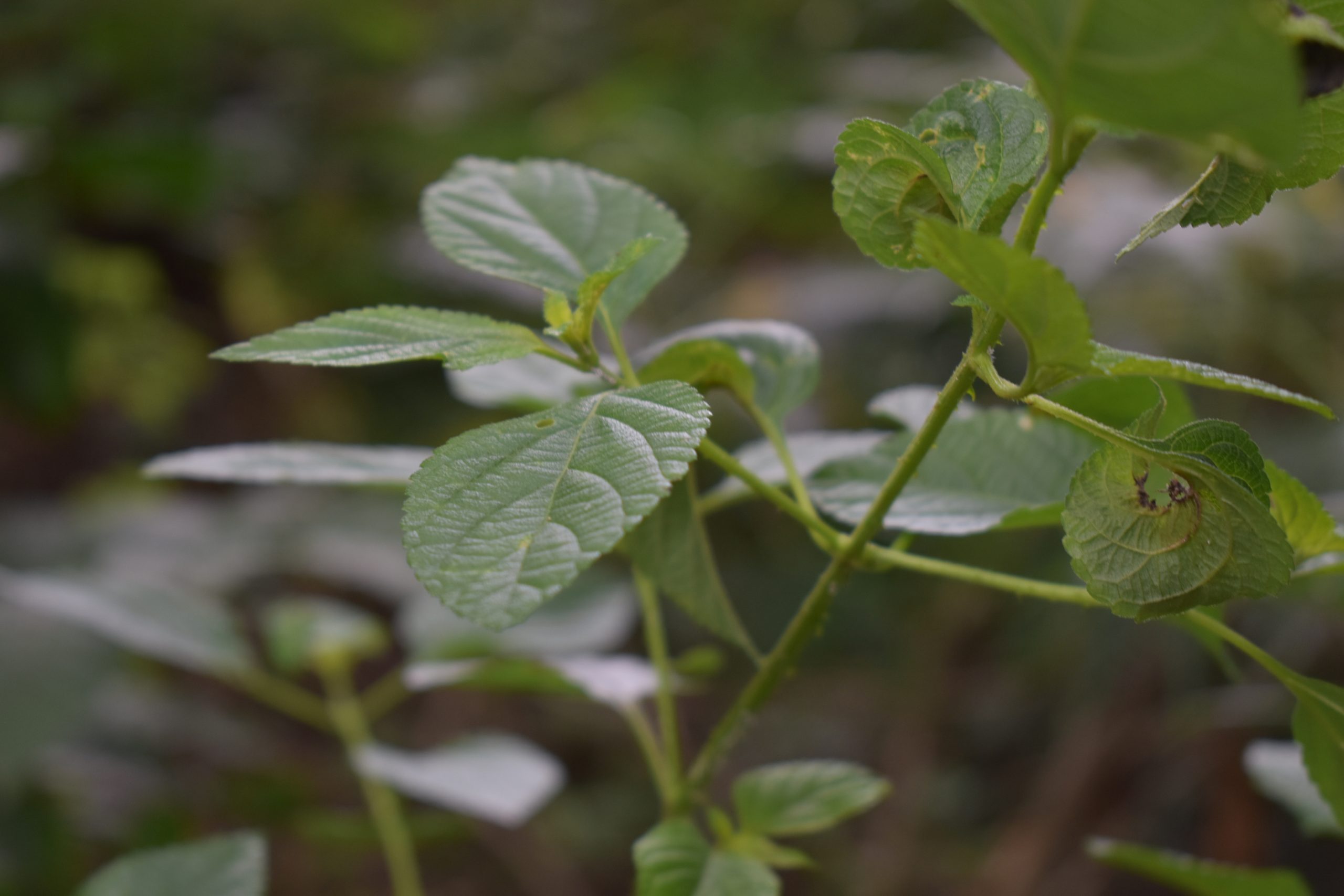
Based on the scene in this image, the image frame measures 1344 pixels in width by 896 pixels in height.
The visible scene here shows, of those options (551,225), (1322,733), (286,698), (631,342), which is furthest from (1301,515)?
(631,342)

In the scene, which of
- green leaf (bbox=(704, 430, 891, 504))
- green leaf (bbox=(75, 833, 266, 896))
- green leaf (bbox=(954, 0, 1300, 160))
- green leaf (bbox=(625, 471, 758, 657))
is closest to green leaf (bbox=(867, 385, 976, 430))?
green leaf (bbox=(704, 430, 891, 504))

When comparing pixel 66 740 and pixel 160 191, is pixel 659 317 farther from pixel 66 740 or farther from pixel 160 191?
pixel 66 740

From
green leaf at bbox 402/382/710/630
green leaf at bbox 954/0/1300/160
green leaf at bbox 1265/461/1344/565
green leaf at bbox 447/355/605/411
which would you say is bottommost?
green leaf at bbox 447/355/605/411

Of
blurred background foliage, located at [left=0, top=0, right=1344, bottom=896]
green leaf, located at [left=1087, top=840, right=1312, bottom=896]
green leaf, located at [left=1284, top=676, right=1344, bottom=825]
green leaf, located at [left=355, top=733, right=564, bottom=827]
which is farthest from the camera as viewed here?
blurred background foliage, located at [left=0, top=0, right=1344, bottom=896]

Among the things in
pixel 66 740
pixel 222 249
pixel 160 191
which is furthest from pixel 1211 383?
pixel 222 249

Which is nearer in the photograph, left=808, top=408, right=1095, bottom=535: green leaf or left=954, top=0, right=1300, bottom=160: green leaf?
left=954, top=0, right=1300, bottom=160: green leaf

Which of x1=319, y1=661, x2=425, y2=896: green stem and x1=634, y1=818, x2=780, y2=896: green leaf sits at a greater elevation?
x1=634, y1=818, x2=780, y2=896: green leaf

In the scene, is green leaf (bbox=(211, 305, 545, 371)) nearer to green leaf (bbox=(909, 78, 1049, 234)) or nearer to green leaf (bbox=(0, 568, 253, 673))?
green leaf (bbox=(909, 78, 1049, 234))
